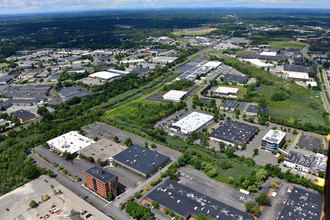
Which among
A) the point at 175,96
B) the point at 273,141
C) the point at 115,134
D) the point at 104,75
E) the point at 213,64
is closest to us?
the point at 273,141

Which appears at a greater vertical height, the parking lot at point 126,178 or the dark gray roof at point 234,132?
the dark gray roof at point 234,132

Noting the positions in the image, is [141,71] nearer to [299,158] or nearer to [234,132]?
[234,132]

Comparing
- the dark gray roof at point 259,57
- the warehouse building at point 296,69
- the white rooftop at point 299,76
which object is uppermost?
the dark gray roof at point 259,57

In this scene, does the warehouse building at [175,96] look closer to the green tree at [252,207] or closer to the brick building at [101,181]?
the brick building at [101,181]

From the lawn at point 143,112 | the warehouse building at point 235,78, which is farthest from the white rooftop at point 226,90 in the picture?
the lawn at point 143,112

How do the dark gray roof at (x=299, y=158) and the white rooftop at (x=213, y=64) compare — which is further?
the white rooftop at (x=213, y=64)

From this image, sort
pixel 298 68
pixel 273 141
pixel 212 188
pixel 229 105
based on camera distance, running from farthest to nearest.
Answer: pixel 298 68
pixel 229 105
pixel 273 141
pixel 212 188

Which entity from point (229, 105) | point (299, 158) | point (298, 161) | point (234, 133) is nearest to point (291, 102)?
point (229, 105)
